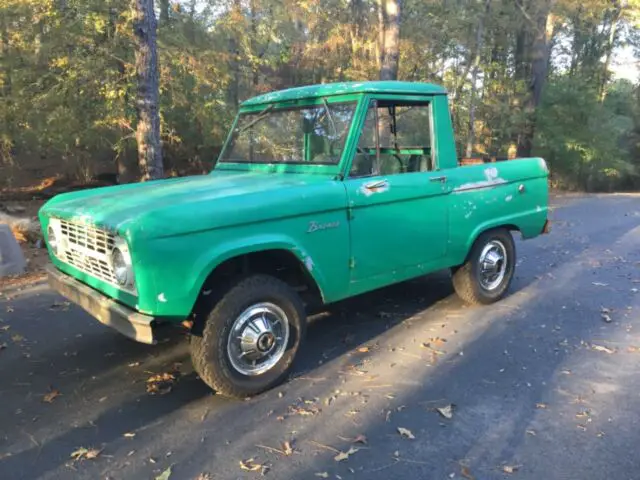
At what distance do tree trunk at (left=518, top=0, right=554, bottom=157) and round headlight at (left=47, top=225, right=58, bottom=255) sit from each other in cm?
1836

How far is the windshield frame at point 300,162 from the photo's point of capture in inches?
157

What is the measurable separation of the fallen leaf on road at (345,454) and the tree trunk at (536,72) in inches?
740

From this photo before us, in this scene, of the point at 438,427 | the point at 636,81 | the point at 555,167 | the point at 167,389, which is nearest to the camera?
the point at 438,427

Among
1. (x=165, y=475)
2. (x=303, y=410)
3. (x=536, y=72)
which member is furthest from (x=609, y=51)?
(x=165, y=475)

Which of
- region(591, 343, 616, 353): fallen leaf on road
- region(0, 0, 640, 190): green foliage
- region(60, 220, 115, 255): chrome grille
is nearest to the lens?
region(60, 220, 115, 255): chrome grille

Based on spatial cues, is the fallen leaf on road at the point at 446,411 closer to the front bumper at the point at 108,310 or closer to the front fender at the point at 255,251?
the front fender at the point at 255,251

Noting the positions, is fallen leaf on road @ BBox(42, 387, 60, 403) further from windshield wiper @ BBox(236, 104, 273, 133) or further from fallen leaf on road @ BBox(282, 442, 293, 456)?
windshield wiper @ BBox(236, 104, 273, 133)

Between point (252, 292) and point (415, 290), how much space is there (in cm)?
296

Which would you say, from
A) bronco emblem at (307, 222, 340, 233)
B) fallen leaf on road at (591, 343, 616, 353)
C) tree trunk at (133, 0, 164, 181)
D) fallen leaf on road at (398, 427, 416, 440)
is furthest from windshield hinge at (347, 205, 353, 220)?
tree trunk at (133, 0, 164, 181)

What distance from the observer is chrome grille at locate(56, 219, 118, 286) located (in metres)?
3.31

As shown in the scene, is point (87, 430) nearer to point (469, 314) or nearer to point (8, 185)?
point (469, 314)

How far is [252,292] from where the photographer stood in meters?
3.48

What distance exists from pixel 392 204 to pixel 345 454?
1977 mm

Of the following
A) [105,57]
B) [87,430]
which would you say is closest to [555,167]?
[105,57]
